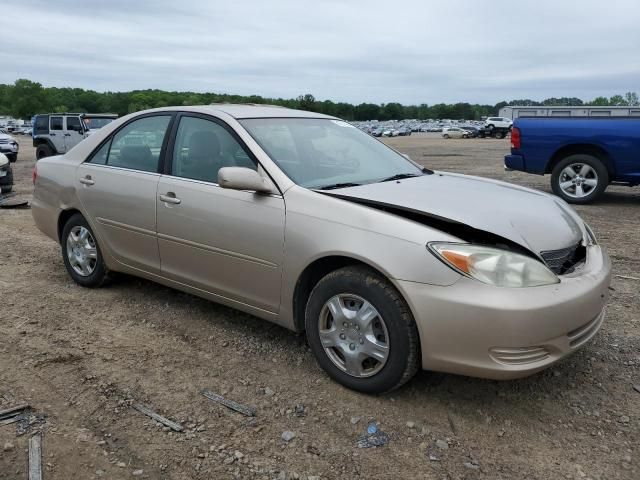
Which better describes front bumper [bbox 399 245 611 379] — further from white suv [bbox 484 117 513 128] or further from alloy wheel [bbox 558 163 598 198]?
white suv [bbox 484 117 513 128]

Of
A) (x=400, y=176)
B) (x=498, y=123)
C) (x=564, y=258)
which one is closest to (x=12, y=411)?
(x=400, y=176)

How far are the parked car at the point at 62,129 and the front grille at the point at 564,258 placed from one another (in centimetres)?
1740

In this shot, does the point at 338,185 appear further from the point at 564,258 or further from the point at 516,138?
the point at 516,138

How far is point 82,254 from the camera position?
488cm

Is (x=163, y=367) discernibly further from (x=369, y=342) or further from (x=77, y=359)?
(x=369, y=342)

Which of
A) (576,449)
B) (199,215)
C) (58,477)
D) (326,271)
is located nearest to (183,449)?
(58,477)

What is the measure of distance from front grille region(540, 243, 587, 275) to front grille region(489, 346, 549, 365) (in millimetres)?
453

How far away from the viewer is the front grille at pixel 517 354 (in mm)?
2711

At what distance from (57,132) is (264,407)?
18301 mm

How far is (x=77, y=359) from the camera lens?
11.7ft

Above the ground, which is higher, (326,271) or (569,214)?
(569,214)

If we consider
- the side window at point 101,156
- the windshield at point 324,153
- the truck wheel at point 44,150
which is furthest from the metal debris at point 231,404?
the truck wheel at point 44,150

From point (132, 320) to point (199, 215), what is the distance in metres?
1.09

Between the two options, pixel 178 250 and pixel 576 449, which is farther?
pixel 178 250
